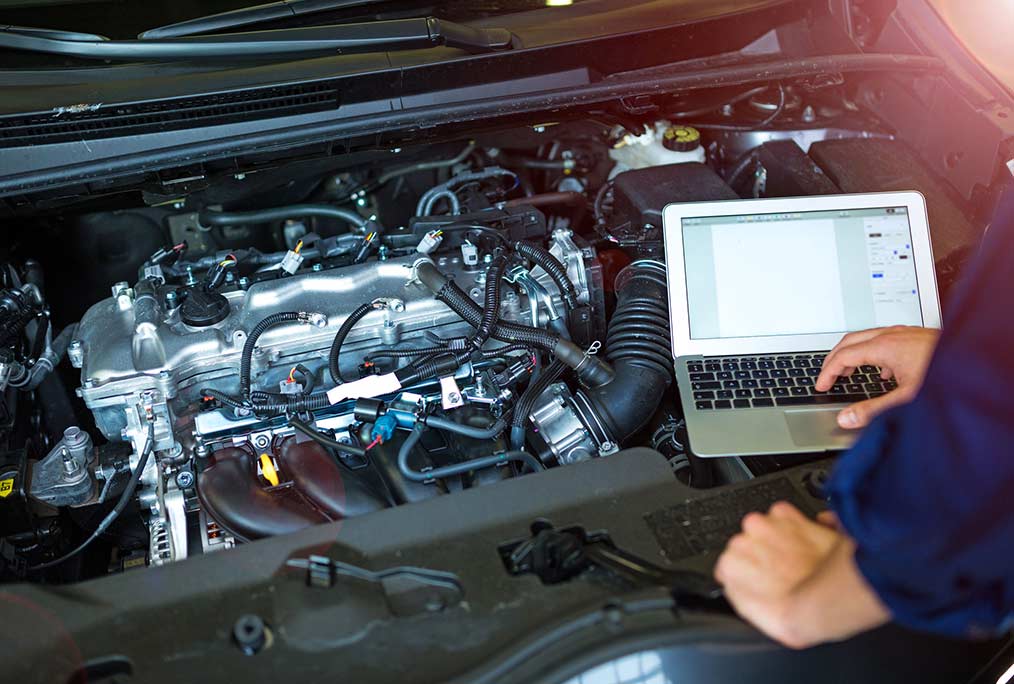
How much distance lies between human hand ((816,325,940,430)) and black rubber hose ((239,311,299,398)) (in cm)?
99

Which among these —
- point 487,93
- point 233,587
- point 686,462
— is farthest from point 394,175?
point 233,587

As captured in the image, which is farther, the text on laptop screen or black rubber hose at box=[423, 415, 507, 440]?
the text on laptop screen

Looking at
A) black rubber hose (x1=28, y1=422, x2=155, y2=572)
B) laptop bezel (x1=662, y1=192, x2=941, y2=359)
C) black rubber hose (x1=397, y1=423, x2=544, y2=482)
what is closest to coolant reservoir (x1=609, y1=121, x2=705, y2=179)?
laptop bezel (x1=662, y1=192, x2=941, y2=359)

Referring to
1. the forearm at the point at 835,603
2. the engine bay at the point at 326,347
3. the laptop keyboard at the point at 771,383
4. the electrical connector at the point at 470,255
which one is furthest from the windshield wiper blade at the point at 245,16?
the forearm at the point at 835,603

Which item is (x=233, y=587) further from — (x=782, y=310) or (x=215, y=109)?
(x=782, y=310)

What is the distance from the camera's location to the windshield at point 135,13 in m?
1.77

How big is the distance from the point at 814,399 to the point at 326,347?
920 mm

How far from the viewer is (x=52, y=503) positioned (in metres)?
1.58

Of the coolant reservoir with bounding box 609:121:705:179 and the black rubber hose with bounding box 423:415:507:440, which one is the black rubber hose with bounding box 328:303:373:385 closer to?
the black rubber hose with bounding box 423:415:507:440

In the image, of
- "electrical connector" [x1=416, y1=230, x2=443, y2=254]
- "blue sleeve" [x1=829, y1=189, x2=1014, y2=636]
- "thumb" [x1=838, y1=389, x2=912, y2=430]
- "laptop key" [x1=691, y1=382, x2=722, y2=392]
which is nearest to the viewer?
"blue sleeve" [x1=829, y1=189, x2=1014, y2=636]

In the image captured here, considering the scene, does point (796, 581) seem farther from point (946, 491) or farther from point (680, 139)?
point (680, 139)

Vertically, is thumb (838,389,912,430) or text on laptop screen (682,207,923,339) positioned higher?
text on laptop screen (682,207,923,339)

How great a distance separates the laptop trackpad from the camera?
4.87ft

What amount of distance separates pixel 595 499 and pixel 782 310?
641mm
